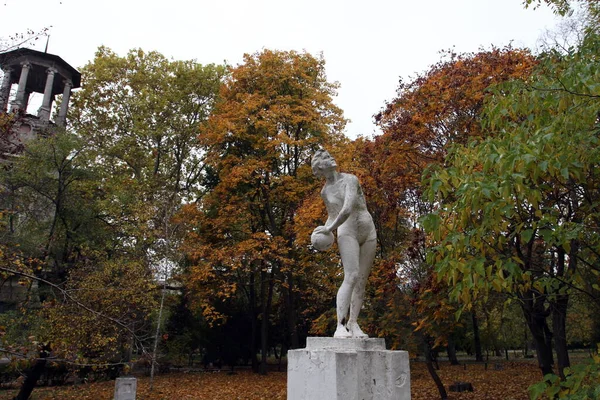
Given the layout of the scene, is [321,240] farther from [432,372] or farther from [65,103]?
[65,103]

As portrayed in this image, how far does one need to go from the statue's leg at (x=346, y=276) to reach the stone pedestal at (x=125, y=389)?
27.6 ft

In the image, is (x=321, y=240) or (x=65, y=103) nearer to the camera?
(x=321, y=240)

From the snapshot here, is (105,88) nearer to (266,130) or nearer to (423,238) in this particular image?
(266,130)

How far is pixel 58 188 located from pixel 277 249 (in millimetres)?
7815

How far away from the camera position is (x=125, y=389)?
12.0 meters

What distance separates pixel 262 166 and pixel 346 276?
14.2 metres

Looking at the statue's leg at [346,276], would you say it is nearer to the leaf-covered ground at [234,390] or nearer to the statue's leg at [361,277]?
the statue's leg at [361,277]

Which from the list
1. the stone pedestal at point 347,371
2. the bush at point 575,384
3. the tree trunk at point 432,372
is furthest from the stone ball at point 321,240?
the tree trunk at point 432,372

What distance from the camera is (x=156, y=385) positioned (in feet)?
56.4

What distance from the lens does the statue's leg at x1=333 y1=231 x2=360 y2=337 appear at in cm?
552

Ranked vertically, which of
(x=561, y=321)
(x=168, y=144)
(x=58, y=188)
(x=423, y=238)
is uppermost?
(x=168, y=144)

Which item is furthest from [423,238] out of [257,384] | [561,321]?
[257,384]

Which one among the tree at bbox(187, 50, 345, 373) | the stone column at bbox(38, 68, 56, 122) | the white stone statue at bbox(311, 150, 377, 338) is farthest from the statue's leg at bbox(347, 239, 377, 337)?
the stone column at bbox(38, 68, 56, 122)

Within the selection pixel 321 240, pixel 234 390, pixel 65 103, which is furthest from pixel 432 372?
pixel 65 103
